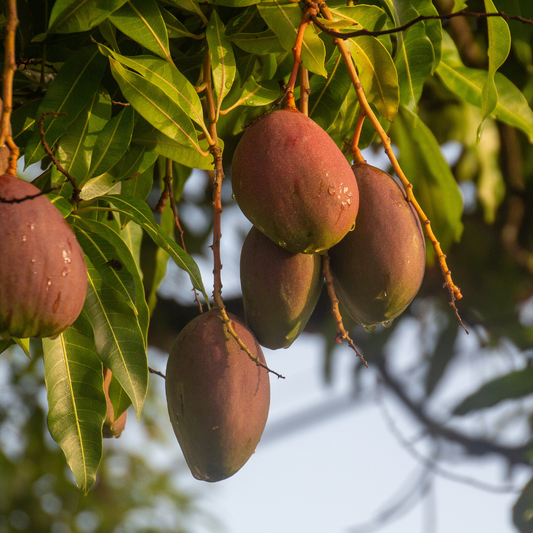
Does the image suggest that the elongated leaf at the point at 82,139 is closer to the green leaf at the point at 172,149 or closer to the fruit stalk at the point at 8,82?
Answer: the green leaf at the point at 172,149

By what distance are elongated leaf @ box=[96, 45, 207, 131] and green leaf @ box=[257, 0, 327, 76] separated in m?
0.08

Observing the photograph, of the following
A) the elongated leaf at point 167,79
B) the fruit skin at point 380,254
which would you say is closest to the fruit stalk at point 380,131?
the fruit skin at point 380,254

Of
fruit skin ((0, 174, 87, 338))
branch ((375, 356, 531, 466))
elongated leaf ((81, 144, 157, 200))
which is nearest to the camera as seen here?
fruit skin ((0, 174, 87, 338))

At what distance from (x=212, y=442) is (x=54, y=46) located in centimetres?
39

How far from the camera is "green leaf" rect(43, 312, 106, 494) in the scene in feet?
1.59

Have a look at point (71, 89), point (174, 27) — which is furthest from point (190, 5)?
point (71, 89)

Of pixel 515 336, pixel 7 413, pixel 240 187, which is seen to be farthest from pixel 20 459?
pixel 240 187

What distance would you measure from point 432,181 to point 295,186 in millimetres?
575

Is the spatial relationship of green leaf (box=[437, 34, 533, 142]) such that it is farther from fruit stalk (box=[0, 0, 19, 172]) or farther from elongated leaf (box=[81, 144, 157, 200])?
fruit stalk (box=[0, 0, 19, 172])

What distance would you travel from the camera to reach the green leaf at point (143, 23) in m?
0.47

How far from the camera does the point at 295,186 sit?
428mm

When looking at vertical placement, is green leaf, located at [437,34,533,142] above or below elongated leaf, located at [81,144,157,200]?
above

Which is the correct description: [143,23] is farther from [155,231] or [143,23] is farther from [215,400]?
[215,400]

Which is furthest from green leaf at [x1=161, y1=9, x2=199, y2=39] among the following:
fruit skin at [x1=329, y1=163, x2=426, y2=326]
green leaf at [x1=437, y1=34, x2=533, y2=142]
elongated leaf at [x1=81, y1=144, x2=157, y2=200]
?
green leaf at [x1=437, y1=34, x2=533, y2=142]
